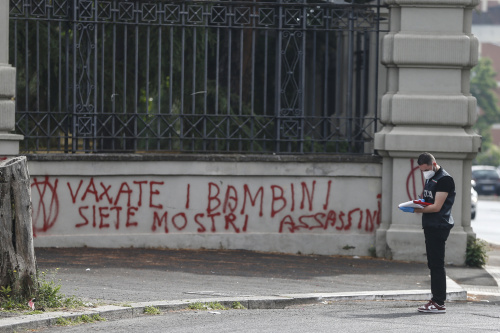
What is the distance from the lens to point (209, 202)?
12789 millimetres

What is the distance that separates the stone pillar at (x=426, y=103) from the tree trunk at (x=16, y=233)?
6067 mm

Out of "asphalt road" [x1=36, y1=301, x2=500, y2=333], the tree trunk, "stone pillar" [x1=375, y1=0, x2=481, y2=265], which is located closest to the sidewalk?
"asphalt road" [x1=36, y1=301, x2=500, y2=333]

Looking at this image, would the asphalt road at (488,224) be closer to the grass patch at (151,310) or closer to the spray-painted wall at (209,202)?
the spray-painted wall at (209,202)

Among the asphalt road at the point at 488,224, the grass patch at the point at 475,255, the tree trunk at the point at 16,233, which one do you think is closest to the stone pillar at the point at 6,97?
the tree trunk at the point at 16,233

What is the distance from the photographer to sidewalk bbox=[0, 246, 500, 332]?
873cm

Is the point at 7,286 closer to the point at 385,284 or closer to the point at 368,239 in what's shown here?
the point at 385,284

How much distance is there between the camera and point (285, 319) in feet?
26.7

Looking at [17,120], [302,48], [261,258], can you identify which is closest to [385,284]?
A: [261,258]

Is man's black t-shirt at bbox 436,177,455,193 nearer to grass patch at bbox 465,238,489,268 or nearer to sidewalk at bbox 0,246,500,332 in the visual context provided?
Result: sidewalk at bbox 0,246,500,332

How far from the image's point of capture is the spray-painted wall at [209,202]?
12.4 m

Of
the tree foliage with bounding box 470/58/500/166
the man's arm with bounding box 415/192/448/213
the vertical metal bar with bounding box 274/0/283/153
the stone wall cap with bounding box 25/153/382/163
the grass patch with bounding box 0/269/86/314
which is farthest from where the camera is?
the tree foliage with bounding box 470/58/500/166

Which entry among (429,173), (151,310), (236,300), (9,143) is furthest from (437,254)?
(9,143)

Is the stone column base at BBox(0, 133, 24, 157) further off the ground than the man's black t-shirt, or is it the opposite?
the stone column base at BBox(0, 133, 24, 157)

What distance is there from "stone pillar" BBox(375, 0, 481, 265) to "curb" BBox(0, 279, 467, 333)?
5.77 feet
